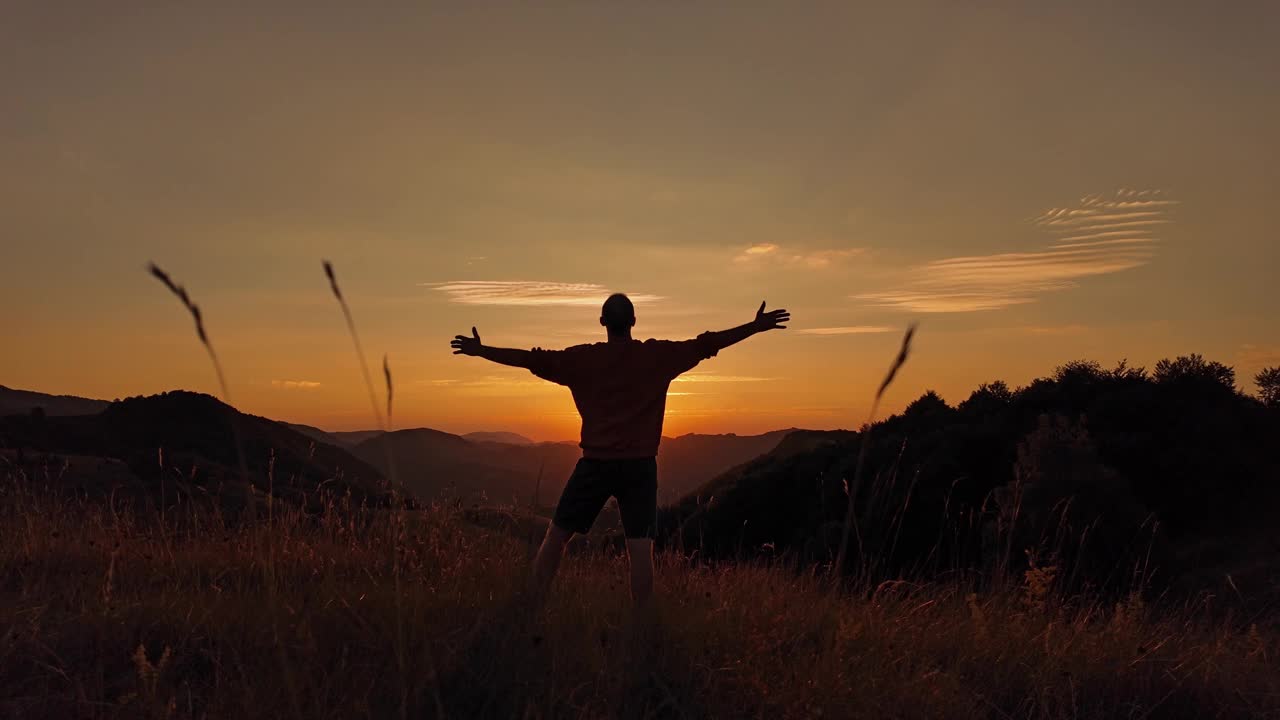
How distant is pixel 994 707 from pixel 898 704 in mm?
663

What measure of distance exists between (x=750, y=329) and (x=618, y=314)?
88 centimetres

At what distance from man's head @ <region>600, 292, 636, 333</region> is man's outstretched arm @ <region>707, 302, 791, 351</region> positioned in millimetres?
548

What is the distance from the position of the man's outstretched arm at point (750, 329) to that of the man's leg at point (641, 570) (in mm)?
1377

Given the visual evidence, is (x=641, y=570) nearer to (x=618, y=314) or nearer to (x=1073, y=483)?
(x=618, y=314)

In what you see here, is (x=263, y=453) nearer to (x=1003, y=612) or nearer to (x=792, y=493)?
(x=792, y=493)

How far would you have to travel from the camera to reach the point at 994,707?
427cm

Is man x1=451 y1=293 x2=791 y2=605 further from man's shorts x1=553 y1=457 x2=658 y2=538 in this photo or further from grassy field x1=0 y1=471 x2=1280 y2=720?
grassy field x1=0 y1=471 x2=1280 y2=720

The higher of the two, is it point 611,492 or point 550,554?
point 611,492

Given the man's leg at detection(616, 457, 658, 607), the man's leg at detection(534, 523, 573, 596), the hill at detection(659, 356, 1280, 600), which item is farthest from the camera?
the hill at detection(659, 356, 1280, 600)

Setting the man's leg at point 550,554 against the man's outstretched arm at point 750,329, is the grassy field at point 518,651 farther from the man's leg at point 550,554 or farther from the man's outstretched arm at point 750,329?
the man's outstretched arm at point 750,329

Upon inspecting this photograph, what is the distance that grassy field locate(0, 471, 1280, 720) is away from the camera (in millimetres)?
3729

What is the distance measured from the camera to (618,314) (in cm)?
565

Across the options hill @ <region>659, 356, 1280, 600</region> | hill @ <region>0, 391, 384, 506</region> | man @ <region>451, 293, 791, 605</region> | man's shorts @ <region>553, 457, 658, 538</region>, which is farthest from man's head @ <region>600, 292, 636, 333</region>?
hill @ <region>0, 391, 384, 506</region>

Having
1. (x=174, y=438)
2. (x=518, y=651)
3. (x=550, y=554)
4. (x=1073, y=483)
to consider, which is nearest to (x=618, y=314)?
(x=550, y=554)
